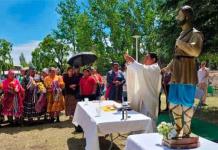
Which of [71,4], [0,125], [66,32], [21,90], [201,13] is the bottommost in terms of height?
[0,125]

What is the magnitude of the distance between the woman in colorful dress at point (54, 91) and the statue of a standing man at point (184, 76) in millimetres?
7264

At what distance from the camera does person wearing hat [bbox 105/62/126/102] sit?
43.2 ft

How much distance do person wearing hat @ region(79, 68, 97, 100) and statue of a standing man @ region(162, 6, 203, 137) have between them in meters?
5.97

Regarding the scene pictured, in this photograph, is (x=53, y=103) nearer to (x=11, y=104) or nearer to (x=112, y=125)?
(x=11, y=104)

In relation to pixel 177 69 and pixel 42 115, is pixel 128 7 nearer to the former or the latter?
pixel 42 115

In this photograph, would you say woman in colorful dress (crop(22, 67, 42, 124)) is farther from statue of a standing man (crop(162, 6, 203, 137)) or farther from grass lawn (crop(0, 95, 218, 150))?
statue of a standing man (crop(162, 6, 203, 137))

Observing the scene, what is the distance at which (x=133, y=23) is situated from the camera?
41.1 metres

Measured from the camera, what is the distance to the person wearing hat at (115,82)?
1317 cm

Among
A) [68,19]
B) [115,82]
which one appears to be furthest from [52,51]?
[115,82]

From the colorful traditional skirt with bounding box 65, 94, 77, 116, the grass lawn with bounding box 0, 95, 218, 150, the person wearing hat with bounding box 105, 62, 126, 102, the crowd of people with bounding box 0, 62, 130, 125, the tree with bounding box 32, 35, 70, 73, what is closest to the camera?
the grass lawn with bounding box 0, 95, 218, 150

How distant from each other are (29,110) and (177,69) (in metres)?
7.66

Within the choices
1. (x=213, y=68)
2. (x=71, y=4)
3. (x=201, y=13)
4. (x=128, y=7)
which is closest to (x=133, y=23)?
(x=128, y=7)

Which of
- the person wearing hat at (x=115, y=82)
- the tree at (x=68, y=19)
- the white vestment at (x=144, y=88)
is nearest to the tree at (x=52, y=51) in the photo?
the tree at (x=68, y=19)

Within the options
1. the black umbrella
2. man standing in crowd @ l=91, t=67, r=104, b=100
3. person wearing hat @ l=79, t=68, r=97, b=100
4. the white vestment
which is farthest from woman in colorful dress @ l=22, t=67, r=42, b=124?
the white vestment
